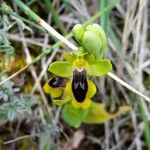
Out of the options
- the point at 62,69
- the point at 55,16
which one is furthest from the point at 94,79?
the point at 62,69

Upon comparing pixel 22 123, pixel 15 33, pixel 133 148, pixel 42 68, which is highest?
pixel 15 33

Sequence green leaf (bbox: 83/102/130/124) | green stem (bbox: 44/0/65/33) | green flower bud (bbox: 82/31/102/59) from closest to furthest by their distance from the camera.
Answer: green flower bud (bbox: 82/31/102/59) < green stem (bbox: 44/0/65/33) < green leaf (bbox: 83/102/130/124)

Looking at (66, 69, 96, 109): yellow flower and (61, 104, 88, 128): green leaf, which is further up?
(66, 69, 96, 109): yellow flower

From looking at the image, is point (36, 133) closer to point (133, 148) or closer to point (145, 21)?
point (133, 148)

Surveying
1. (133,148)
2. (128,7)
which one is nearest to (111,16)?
(128,7)

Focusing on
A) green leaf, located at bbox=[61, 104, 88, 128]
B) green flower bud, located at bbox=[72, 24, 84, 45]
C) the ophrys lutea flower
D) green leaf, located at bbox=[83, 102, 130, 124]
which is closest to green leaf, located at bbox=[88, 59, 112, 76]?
the ophrys lutea flower

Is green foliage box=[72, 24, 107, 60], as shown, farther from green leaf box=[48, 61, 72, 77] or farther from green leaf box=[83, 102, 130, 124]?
green leaf box=[83, 102, 130, 124]
